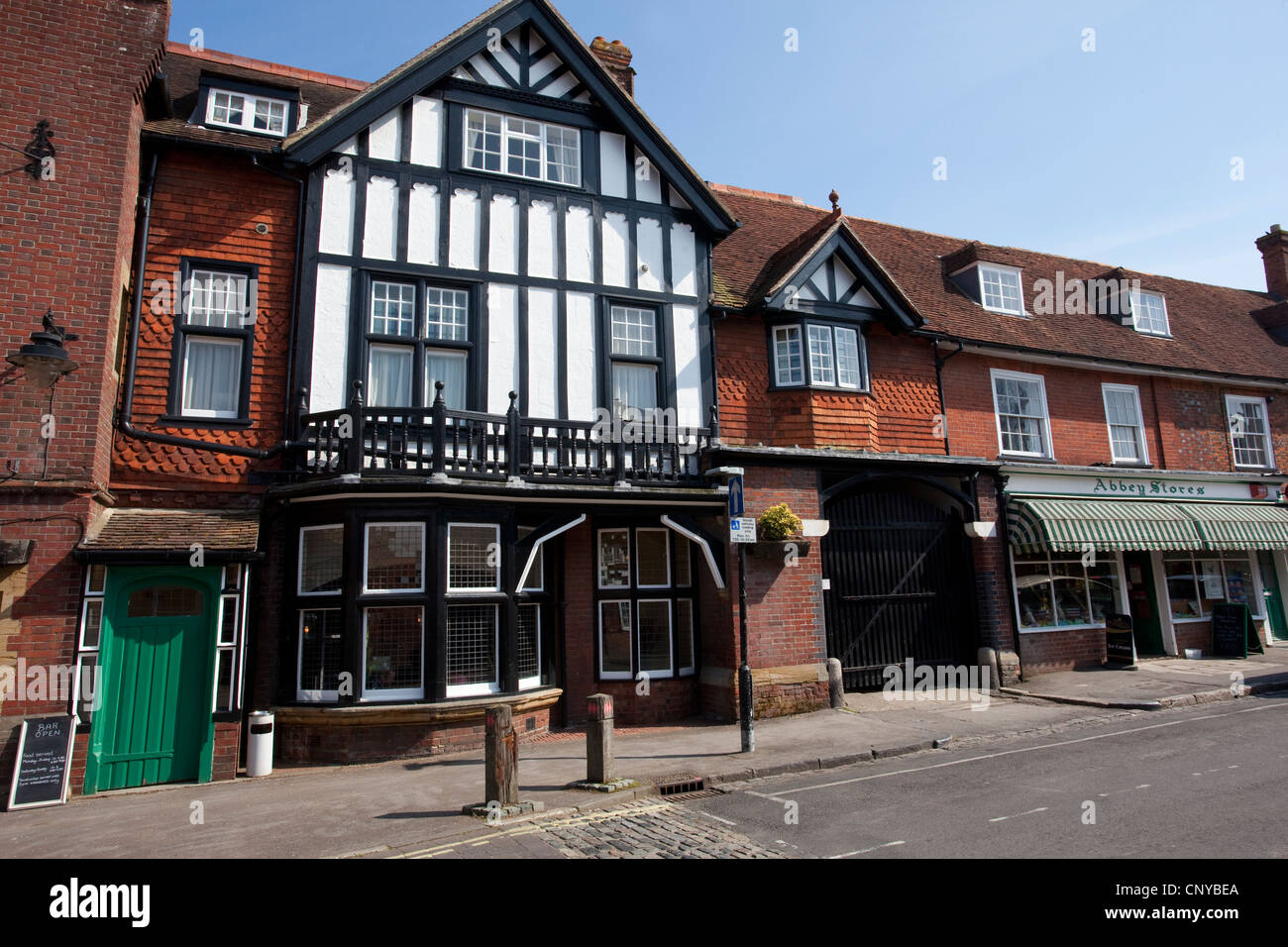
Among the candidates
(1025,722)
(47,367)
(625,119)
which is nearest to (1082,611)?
(1025,722)

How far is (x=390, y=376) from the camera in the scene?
461 inches

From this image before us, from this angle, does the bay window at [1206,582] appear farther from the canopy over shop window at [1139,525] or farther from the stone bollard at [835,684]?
the stone bollard at [835,684]

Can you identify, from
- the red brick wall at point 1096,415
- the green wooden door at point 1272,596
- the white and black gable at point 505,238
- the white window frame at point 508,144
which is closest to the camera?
the white and black gable at point 505,238

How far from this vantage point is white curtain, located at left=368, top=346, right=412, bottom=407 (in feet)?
38.0

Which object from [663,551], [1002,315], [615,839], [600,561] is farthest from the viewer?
[1002,315]

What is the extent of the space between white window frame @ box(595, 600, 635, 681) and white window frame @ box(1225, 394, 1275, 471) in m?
16.9

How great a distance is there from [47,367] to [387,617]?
4.87 m

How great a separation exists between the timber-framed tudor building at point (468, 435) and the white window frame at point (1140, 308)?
13.4ft

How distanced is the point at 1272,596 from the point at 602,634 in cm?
1826

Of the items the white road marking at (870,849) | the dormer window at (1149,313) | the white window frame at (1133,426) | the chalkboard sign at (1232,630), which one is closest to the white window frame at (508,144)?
the white road marking at (870,849)

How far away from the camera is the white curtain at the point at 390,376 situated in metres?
11.6

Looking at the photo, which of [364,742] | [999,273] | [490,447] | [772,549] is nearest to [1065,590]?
[999,273]

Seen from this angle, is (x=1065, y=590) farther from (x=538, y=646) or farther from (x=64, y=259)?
(x=64, y=259)
